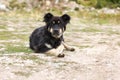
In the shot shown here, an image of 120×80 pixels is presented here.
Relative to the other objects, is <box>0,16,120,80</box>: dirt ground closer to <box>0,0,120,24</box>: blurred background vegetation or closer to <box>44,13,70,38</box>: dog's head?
<box>44,13,70,38</box>: dog's head

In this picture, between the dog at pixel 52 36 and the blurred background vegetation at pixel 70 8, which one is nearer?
the dog at pixel 52 36

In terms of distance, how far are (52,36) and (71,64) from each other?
172cm

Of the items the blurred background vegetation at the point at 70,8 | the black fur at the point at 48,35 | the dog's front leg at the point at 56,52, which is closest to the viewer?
the dog's front leg at the point at 56,52

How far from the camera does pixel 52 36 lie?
47.6 feet

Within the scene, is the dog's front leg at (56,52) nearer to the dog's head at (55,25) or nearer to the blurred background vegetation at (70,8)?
the dog's head at (55,25)

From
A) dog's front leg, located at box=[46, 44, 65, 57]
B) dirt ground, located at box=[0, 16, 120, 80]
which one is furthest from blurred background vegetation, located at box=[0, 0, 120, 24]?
dog's front leg, located at box=[46, 44, 65, 57]

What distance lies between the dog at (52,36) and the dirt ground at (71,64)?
27 centimetres

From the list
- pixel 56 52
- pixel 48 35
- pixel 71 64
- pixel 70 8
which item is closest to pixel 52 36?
pixel 48 35

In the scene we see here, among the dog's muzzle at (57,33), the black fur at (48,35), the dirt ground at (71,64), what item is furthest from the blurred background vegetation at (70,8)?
the dog's muzzle at (57,33)

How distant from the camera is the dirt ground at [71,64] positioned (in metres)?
11.5

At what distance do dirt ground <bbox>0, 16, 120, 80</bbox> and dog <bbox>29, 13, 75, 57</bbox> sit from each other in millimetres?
267

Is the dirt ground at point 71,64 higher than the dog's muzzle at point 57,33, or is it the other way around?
the dog's muzzle at point 57,33

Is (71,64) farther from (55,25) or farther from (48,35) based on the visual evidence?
(48,35)

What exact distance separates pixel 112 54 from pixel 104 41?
12.2 feet
